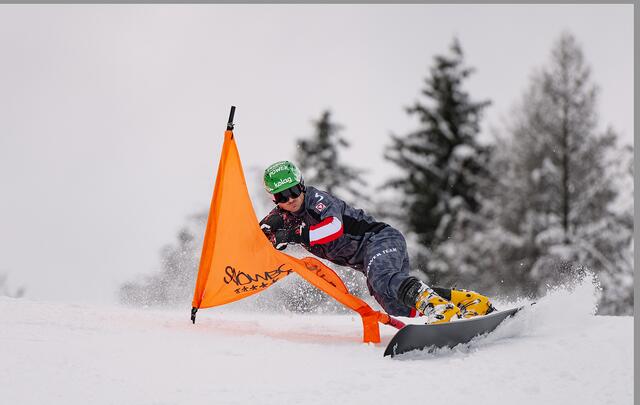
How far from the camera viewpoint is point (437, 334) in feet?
14.7

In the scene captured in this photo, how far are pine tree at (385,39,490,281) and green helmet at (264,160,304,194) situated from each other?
16869 mm

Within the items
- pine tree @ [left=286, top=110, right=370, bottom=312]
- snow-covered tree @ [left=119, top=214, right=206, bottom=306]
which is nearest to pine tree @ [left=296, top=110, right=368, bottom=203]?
pine tree @ [left=286, top=110, right=370, bottom=312]

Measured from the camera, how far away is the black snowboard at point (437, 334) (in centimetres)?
438

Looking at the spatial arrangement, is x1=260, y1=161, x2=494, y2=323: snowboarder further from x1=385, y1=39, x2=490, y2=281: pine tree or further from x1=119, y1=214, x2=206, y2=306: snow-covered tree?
x1=385, y1=39, x2=490, y2=281: pine tree

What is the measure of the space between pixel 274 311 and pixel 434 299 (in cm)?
359

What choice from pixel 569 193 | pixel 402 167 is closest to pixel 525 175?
pixel 569 193

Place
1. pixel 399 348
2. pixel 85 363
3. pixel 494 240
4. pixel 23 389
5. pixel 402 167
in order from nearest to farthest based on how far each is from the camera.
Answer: pixel 23 389, pixel 85 363, pixel 399 348, pixel 494 240, pixel 402 167

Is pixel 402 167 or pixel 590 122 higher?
pixel 590 122

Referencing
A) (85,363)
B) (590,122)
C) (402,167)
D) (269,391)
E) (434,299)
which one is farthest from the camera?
(402,167)

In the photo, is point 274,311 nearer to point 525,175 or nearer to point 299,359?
point 299,359

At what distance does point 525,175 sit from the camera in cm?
2028

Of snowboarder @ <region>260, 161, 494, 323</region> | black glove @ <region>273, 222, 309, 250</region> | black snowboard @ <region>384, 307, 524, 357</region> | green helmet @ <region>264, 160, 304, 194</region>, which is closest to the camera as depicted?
black snowboard @ <region>384, 307, 524, 357</region>

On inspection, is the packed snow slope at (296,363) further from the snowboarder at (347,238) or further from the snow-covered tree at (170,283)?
the snow-covered tree at (170,283)

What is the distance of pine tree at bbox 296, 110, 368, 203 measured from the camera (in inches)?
907
